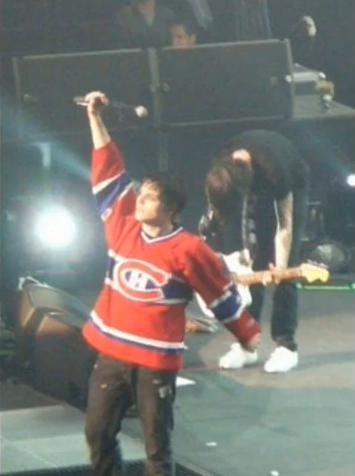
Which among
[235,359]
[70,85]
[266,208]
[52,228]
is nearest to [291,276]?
[266,208]

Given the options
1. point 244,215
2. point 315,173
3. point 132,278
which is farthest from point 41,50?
point 132,278

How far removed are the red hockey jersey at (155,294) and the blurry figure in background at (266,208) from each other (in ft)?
6.85

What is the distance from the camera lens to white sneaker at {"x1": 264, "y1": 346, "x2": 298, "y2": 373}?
8.65 metres

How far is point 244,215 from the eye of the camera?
8.56 m

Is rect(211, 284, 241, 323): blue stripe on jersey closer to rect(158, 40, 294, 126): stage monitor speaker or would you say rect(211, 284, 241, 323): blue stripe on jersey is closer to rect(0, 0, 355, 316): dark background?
rect(0, 0, 355, 316): dark background

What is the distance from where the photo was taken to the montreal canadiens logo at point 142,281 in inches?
235

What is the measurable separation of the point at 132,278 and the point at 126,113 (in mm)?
5264

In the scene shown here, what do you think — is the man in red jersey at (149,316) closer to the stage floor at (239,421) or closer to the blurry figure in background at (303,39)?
the stage floor at (239,421)

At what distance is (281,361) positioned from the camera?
867 centimetres

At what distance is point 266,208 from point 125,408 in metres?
2.65

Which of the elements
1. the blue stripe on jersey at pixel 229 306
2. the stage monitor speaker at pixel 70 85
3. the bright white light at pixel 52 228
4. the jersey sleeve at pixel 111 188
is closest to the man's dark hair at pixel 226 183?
the jersey sleeve at pixel 111 188

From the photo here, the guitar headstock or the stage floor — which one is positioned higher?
the guitar headstock

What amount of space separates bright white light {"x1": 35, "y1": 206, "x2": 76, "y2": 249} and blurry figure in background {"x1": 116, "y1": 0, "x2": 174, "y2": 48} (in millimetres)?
1680

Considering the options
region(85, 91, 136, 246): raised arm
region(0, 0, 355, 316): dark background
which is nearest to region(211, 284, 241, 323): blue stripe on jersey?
region(85, 91, 136, 246): raised arm
